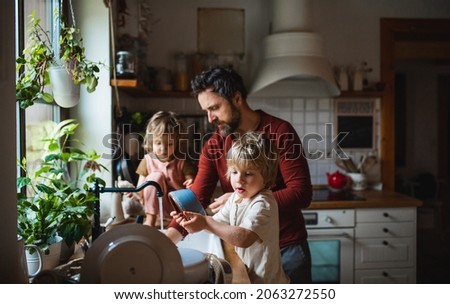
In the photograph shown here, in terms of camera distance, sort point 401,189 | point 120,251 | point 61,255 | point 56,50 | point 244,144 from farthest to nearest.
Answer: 1. point 401,189
2. point 56,50
3. point 61,255
4. point 244,144
5. point 120,251

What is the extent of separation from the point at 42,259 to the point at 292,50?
158cm

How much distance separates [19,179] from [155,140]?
0.46 metres

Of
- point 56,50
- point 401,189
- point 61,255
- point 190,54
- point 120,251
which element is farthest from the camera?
point 401,189

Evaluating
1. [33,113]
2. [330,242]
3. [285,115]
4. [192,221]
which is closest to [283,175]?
[192,221]

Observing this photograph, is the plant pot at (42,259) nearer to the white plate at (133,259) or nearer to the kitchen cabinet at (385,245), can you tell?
the white plate at (133,259)

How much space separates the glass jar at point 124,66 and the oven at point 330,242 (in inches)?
39.4

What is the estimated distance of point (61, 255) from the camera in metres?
1.10

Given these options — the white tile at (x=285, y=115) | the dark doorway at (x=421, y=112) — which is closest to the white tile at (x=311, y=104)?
the white tile at (x=285, y=115)

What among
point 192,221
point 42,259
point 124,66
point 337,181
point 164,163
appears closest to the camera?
point 192,221

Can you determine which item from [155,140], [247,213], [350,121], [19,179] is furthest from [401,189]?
[19,179]

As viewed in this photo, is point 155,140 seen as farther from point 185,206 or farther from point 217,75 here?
point 185,206

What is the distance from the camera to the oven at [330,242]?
213 cm

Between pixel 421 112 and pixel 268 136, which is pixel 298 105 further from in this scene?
pixel 268 136

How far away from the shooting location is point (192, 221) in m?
0.87
